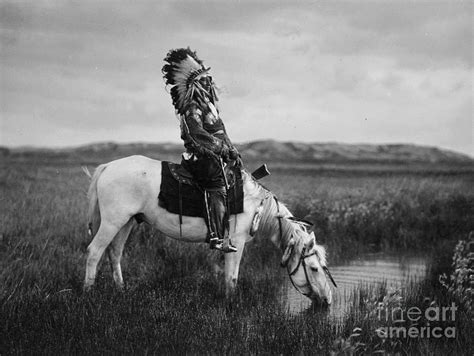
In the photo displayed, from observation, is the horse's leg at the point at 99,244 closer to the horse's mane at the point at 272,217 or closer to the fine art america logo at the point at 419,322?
the horse's mane at the point at 272,217

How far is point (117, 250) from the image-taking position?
7.56m

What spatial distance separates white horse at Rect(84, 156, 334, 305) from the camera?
23.2 feet

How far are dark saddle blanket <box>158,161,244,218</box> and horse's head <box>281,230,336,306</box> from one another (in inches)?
32.7

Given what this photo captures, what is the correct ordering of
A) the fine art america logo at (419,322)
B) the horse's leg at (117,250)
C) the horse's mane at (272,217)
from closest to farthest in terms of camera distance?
the fine art america logo at (419,322)
the horse's mane at (272,217)
the horse's leg at (117,250)

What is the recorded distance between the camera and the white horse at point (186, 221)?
7062 millimetres

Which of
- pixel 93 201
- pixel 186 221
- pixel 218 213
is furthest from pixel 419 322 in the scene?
pixel 93 201

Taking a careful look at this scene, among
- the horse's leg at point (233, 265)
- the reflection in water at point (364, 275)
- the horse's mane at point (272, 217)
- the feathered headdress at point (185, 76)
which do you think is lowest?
the reflection in water at point (364, 275)

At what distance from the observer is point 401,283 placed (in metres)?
8.51

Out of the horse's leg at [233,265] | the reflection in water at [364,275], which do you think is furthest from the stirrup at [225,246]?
the reflection in water at [364,275]

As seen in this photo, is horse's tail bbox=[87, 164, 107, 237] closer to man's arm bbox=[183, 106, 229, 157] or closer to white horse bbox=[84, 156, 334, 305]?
white horse bbox=[84, 156, 334, 305]

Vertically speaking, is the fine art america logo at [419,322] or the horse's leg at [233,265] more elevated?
the horse's leg at [233,265]

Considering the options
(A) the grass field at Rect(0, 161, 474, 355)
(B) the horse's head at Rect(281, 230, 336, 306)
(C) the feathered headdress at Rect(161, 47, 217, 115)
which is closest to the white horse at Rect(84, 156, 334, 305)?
(B) the horse's head at Rect(281, 230, 336, 306)

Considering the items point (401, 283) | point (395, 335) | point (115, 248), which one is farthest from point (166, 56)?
point (401, 283)

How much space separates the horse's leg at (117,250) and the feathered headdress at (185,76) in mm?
1897
